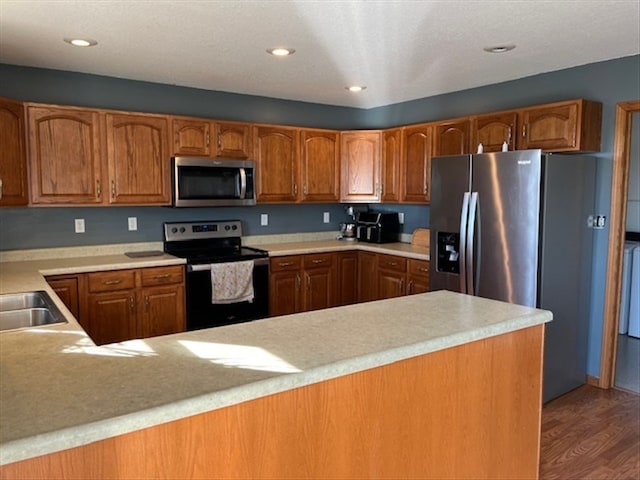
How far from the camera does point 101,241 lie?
4.21 m

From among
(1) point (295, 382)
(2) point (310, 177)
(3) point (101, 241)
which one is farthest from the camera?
(2) point (310, 177)

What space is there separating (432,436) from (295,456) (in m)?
0.49

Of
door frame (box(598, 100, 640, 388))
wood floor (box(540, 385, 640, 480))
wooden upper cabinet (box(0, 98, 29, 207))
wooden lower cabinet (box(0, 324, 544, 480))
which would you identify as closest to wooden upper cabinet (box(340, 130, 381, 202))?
door frame (box(598, 100, 640, 388))

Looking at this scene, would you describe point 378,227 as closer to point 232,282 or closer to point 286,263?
point 286,263

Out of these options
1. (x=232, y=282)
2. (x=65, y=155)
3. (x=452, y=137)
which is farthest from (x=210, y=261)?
(x=452, y=137)

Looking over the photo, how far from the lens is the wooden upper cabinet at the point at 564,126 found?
3496mm

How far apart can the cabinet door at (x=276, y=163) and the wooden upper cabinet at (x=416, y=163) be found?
3.47 ft

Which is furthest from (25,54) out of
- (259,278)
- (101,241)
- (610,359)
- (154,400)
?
(610,359)

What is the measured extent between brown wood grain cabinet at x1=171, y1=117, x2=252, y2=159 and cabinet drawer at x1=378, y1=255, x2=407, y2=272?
158cm

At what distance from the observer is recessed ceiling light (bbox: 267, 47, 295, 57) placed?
3.29 metres

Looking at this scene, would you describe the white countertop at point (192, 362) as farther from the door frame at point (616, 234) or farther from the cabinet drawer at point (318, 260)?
the cabinet drawer at point (318, 260)

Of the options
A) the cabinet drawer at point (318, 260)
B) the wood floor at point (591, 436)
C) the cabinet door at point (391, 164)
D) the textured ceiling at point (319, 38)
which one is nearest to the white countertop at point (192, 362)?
the wood floor at point (591, 436)

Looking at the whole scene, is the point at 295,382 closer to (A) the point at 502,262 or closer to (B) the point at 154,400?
(B) the point at 154,400

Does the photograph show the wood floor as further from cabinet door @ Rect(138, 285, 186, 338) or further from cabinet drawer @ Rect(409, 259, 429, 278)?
cabinet door @ Rect(138, 285, 186, 338)
